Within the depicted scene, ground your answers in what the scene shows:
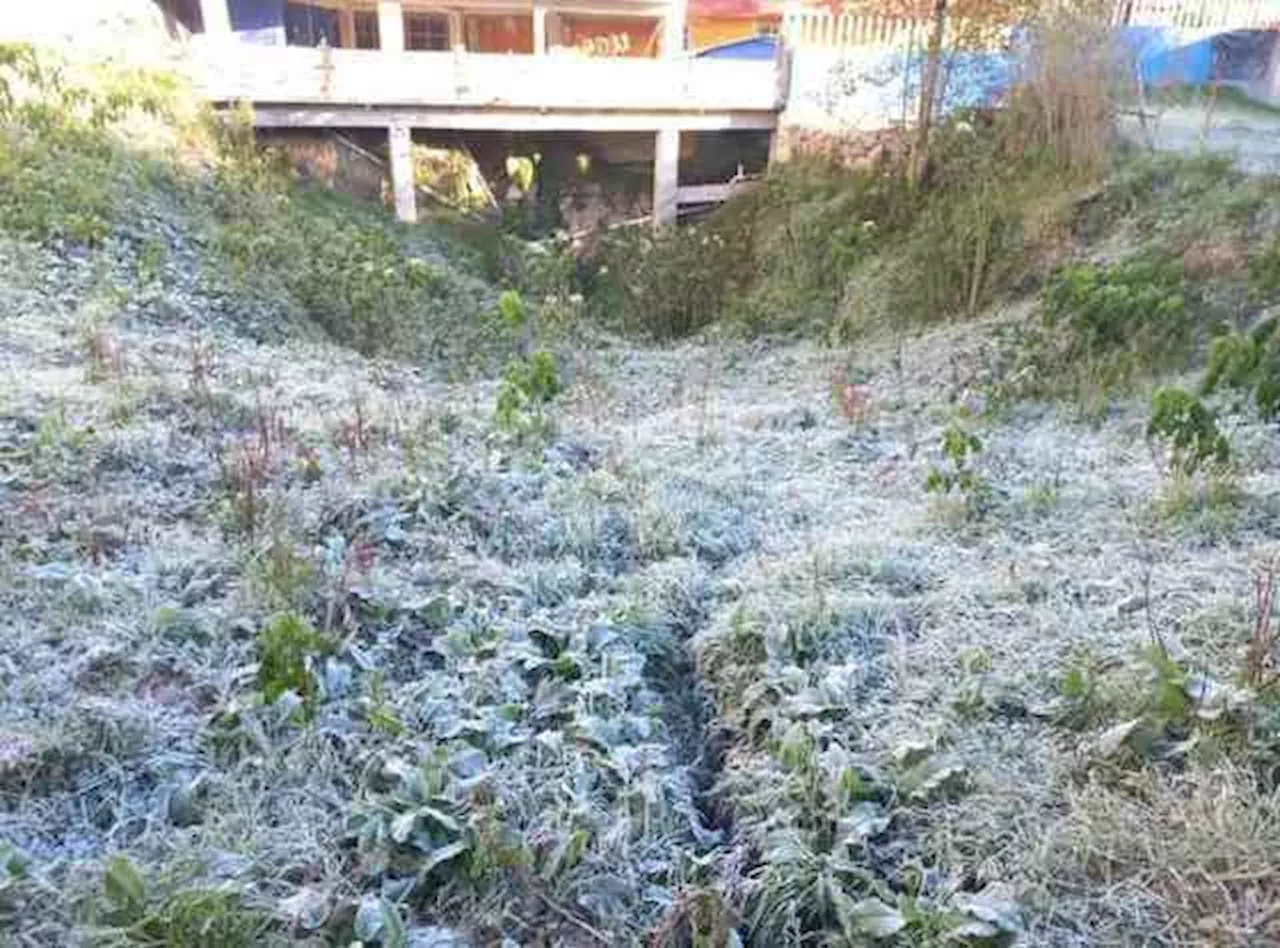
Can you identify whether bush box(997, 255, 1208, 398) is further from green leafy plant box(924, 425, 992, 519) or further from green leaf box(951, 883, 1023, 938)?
green leaf box(951, 883, 1023, 938)

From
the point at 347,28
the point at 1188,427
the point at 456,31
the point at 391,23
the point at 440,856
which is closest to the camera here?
the point at 440,856

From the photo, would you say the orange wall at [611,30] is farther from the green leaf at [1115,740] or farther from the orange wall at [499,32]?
the green leaf at [1115,740]

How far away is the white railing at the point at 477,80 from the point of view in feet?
29.2

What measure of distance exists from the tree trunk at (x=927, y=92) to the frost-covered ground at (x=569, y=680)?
4835mm

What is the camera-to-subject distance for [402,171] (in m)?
9.67

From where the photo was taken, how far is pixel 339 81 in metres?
9.11

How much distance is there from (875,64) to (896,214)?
176 centimetres

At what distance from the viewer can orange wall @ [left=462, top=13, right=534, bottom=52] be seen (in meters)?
14.0

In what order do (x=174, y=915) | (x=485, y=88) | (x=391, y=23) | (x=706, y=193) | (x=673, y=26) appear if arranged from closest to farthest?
(x=174, y=915)
(x=485, y=88)
(x=706, y=193)
(x=391, y=23)
(x=673, y=26)

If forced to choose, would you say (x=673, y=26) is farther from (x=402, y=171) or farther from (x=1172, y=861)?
(x=1172, y=861)

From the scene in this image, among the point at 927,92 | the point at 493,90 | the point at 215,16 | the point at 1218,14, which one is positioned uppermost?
the point at 1218,14

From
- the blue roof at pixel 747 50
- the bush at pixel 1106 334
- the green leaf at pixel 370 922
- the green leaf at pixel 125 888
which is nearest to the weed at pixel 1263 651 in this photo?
the green leaf at pixel 370 922

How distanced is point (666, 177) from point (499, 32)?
5724 millimetres

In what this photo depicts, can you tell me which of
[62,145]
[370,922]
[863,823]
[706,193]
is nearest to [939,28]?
[706,193]
